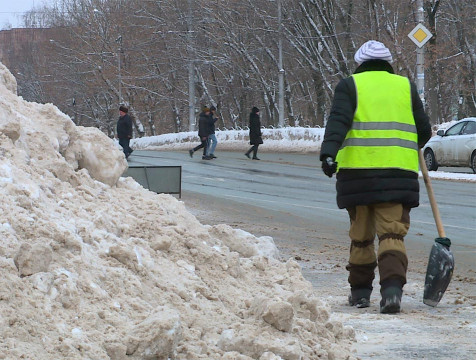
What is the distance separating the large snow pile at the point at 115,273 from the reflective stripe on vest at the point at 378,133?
0.86m

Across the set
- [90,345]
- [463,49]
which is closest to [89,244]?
[90,345]

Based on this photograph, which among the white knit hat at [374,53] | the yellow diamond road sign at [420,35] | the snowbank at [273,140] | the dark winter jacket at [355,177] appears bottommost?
the snowbank at [273,140]

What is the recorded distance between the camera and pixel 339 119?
6.54 metres

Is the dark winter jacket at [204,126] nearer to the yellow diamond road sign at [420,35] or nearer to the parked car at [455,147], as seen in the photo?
the parked car at [455,147]

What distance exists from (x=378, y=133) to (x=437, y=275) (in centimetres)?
99

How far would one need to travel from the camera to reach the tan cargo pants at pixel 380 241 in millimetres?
6539

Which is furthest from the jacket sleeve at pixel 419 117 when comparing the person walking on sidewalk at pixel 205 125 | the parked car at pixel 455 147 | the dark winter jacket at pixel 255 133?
the dark winter jacket at pixel 255 133

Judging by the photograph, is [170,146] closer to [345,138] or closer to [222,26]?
[222,26]

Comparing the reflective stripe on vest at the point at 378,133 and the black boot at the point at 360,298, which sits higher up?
the reflective stripe on vest at the point at 378,133

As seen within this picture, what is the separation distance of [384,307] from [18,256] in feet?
9.02

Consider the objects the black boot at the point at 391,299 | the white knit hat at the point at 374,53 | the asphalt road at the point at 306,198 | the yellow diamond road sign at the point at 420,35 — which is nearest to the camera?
the black boot at the point at 391,299

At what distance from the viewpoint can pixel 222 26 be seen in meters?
50.8

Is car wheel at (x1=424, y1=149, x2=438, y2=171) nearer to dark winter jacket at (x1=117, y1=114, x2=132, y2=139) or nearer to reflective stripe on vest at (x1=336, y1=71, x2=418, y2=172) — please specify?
dark winter jacket at (x1=117, y1=114, x2=132, y2=139)

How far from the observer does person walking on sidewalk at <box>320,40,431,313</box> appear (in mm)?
6543
